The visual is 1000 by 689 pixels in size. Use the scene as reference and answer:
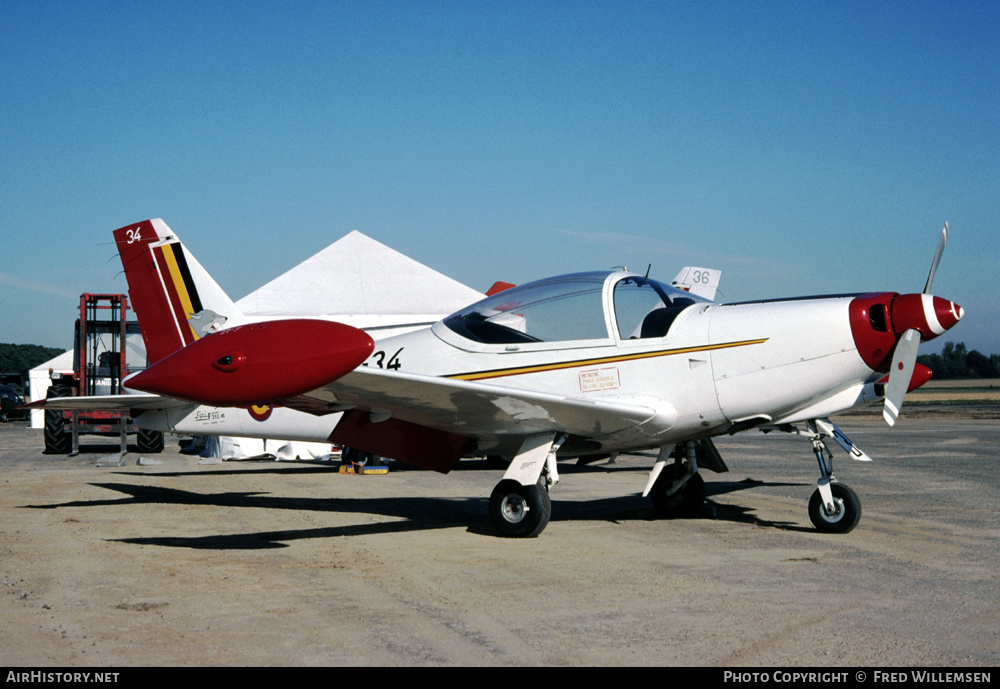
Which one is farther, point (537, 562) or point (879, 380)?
point (879, 380)

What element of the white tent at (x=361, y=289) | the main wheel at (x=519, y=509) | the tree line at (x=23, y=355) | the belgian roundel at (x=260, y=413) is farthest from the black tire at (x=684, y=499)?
the tree line at (x=23, y=355)

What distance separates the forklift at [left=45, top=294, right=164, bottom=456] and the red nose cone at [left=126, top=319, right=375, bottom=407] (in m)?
13.9

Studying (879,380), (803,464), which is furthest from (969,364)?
(879,380)

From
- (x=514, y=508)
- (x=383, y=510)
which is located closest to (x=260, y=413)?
(x=383, y=510)

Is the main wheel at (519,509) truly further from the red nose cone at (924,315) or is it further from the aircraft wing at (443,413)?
the red nose cone at (924,315)

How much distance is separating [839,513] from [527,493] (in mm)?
2651

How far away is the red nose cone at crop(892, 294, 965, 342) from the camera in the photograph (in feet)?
21.3

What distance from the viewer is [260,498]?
10305 millimetres

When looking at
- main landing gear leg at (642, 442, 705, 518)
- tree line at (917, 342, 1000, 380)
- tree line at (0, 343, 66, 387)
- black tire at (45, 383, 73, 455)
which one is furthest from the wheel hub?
tree line at (917, 342, 1000, 380)

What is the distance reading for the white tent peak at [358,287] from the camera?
66.2 ft

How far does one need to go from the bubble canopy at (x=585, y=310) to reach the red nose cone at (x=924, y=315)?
1.71 metres

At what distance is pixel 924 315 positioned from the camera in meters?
6.49
